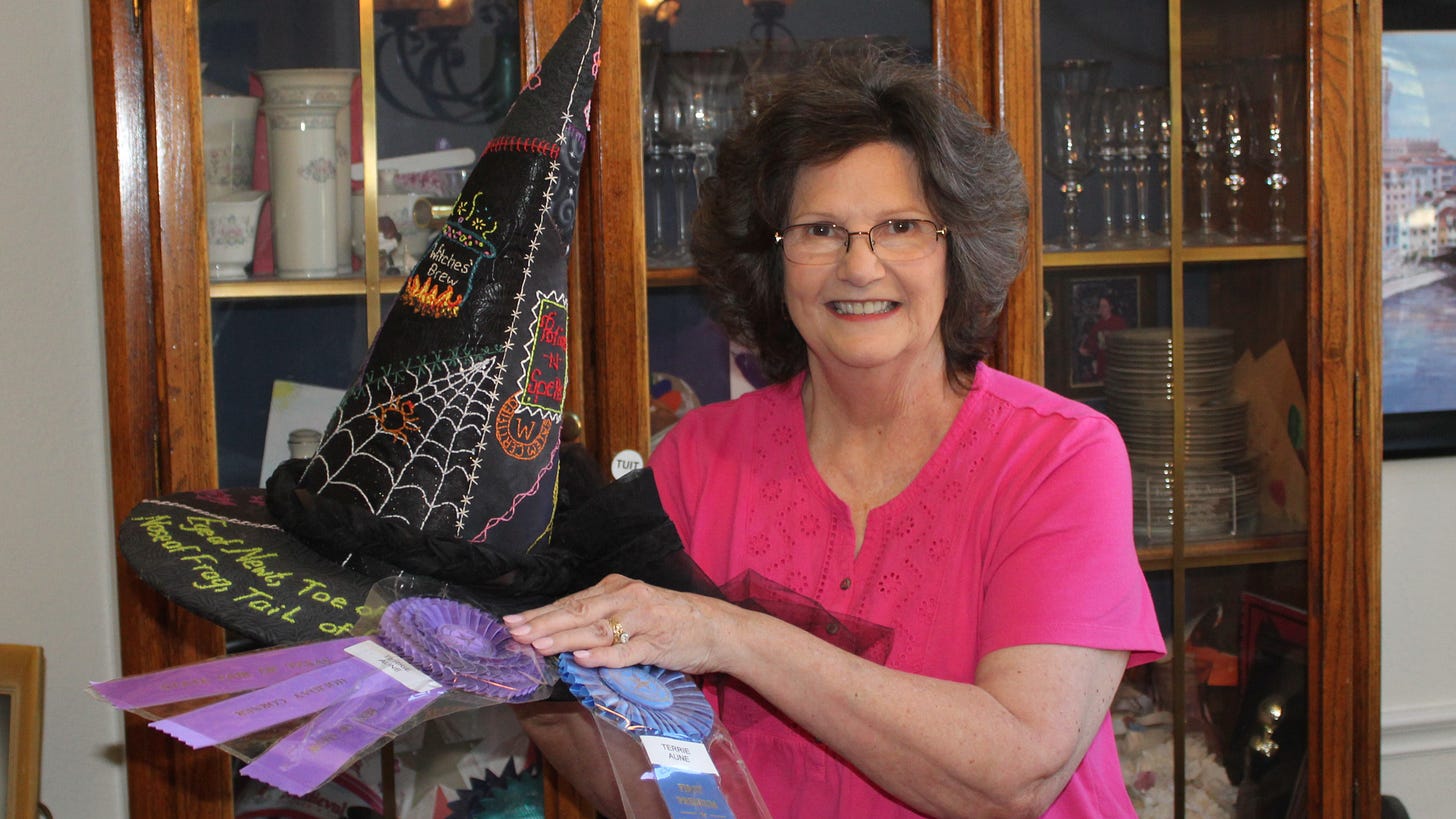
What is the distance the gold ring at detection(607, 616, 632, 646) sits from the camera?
3.13 ft

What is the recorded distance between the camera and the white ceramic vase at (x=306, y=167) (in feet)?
5.05

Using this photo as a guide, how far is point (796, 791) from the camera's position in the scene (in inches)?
51.3

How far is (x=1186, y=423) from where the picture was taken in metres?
1.77

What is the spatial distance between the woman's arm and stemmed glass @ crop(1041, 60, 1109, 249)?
79cm

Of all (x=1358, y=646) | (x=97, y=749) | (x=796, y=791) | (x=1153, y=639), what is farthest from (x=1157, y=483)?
(x=97, y=749)

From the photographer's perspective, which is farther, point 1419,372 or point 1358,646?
point 1419,372

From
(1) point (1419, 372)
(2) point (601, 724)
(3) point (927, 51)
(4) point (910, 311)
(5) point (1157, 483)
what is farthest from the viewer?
(1) point (1419, 372)

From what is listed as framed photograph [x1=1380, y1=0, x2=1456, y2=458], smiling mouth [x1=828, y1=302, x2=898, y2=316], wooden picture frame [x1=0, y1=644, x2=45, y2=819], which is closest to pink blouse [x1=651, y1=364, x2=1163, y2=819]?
smiling mouth [x1=828, y1=302, x2=898, y2=316]

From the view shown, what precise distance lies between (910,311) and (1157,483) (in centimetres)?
68

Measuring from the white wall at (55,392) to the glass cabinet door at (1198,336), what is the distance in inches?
50.9

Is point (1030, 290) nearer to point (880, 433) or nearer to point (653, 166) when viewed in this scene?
point (880, 433)

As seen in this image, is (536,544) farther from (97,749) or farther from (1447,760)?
(1447,760)

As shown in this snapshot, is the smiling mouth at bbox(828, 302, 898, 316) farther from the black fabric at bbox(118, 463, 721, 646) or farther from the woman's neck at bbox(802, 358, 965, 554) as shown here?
the black fabric at bbox(118, 463, 721, 646)

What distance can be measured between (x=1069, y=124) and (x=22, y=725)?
1503 mm
